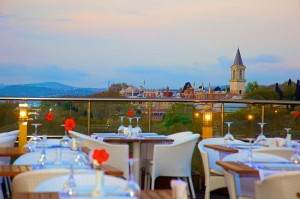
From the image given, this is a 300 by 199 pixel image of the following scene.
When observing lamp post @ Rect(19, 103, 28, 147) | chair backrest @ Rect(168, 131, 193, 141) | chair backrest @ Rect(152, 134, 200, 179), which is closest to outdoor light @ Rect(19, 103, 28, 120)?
lamp post @ Rect(19, 103, 28, 147)

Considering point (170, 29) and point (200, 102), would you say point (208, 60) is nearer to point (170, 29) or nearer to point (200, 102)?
point (170, 29)

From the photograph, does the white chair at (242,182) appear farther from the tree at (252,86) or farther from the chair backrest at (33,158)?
the tree at (252,86)

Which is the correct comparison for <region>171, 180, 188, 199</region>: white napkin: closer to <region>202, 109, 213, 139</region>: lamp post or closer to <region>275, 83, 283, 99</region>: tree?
<region>202, 109, 213, 139</region>: lamp post

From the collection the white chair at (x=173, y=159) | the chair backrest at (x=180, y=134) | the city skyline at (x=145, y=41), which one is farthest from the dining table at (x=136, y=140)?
the city skyline at (x=145, y=41)

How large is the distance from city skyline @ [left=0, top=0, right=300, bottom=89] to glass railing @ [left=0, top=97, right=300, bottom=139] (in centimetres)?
539

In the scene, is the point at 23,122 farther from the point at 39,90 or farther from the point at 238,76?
the point at 238,76

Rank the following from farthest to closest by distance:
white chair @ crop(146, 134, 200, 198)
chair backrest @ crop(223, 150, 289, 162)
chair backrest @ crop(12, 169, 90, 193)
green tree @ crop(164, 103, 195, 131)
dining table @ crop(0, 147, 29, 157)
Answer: green tree @ crop(164, 103, 195, 131) < white chair @ crop(146, 134, 200, 198) < dining table @ crop(0, 147, 29, 157) < chair backrest @ crop(223, 150, 289, 162) < chair backrest @ crop(12, 169, 90, 193)

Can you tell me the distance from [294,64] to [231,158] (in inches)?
529

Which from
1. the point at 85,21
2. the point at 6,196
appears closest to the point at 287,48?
the point at 85,21

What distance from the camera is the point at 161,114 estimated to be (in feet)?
33.2

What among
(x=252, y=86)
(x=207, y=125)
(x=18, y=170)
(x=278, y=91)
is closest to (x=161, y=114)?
(x=207, y=125)

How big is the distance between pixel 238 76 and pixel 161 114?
7.41m

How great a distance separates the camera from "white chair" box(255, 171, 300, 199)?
439 cm

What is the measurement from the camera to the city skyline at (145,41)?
16.5 metres
